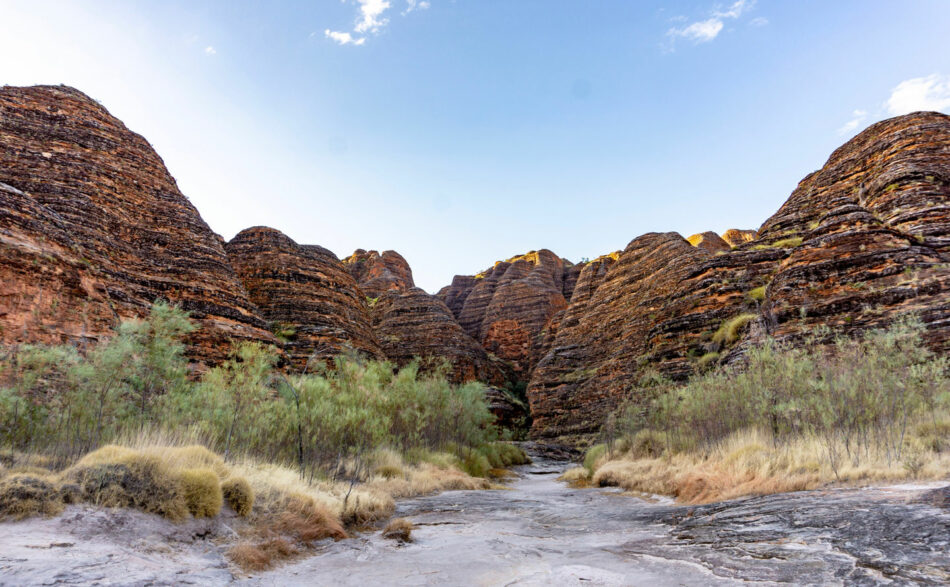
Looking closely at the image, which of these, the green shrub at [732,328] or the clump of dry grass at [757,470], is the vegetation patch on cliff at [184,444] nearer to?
the clump of dry grass at [757,470]

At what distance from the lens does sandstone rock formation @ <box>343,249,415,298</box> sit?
8494 cm

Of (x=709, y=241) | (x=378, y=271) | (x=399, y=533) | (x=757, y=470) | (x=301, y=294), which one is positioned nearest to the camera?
(x=399, y=533)

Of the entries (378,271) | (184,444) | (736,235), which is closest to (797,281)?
(184,444)

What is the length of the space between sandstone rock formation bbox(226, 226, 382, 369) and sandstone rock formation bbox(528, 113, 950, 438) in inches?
827

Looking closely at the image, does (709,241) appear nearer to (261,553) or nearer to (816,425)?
(816,425)

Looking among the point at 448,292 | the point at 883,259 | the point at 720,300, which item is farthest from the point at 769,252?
the point at 448,292

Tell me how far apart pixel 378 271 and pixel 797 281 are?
2980 inches

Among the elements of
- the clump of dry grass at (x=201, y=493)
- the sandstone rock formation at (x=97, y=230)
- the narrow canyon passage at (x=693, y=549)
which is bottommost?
the narrow canyon passage at (x=693, y=549)

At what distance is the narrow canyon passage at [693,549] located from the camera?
534 cm

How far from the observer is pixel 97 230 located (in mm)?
28031

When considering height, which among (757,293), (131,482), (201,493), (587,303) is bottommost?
(201,493)

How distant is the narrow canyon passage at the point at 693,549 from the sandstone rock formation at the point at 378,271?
7332cm

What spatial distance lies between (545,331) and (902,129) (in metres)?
48.8

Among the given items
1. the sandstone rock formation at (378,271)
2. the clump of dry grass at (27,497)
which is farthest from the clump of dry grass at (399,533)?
the sandstone rock formation at (378,271)
